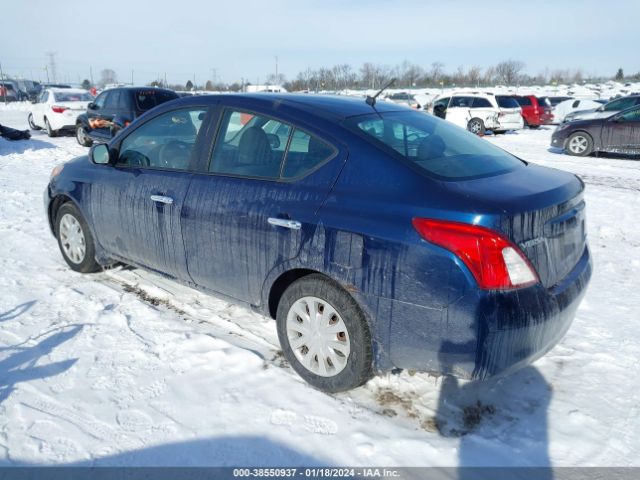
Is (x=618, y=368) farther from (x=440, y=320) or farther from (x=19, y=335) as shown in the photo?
(x=19, y=335)

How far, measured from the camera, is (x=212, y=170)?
3590 mm

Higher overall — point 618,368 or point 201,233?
point 201,233

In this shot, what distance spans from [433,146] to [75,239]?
11.4ft

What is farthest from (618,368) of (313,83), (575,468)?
(313,83)

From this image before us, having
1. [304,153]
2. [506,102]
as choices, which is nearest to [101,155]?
[304,153]

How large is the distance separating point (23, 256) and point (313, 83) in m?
55.2

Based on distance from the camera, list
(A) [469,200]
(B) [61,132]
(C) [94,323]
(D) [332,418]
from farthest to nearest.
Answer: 1. (B) [61,132]
2. (C) [94,323]
3. (D) [332,418]
4. (A) [469,200]

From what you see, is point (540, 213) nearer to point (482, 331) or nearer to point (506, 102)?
point (482, 331)

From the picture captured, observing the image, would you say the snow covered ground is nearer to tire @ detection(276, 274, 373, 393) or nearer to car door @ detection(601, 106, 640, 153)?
tire @ detection(276, 274, 373, 393)

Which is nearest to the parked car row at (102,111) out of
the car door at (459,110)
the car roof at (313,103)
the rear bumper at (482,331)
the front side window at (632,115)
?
the car roof at (313,103)

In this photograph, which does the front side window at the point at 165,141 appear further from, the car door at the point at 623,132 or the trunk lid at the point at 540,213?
the car door at the point at 623,132

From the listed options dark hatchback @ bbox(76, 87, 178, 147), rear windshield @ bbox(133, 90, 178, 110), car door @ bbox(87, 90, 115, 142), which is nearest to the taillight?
dark hatchback @ bbox(76, 87, 178, 147)

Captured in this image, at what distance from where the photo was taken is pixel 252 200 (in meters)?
3.26

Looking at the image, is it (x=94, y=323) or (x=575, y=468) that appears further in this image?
(x=94, y=323)
